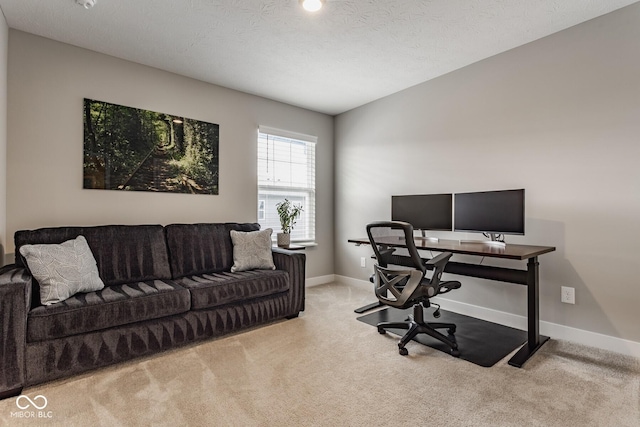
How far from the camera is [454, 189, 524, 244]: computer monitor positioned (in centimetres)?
247

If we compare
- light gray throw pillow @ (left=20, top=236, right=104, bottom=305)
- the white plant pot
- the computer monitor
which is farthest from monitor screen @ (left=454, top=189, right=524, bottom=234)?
light gray throw pillow @ (left=20, top=236, right=104, bottom=305)

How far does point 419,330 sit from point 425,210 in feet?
4.23

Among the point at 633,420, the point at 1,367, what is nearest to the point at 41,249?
the point at 1,367

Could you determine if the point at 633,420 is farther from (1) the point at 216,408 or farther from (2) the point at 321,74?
(2) the point at 321,74

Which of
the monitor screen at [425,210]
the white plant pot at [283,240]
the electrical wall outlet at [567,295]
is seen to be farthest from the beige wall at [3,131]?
the electrical wall outlet at [567,295]

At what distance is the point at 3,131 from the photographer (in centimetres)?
237

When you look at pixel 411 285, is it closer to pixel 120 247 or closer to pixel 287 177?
pixel 120 247

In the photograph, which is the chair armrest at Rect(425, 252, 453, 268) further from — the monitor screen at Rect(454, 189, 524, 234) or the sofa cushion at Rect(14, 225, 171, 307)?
the sofa cushion at Rect(14, 225, 171, 307)

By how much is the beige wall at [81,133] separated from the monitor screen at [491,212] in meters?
2.37

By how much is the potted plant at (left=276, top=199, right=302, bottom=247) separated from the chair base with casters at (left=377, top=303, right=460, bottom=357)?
160cm

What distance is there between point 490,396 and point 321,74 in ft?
10.2

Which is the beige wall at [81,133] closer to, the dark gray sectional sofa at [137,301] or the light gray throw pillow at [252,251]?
the dark gray sectional sofa at [137,301]

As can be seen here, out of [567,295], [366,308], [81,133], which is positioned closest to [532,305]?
[567,295]

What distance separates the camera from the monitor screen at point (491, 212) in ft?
8.11
